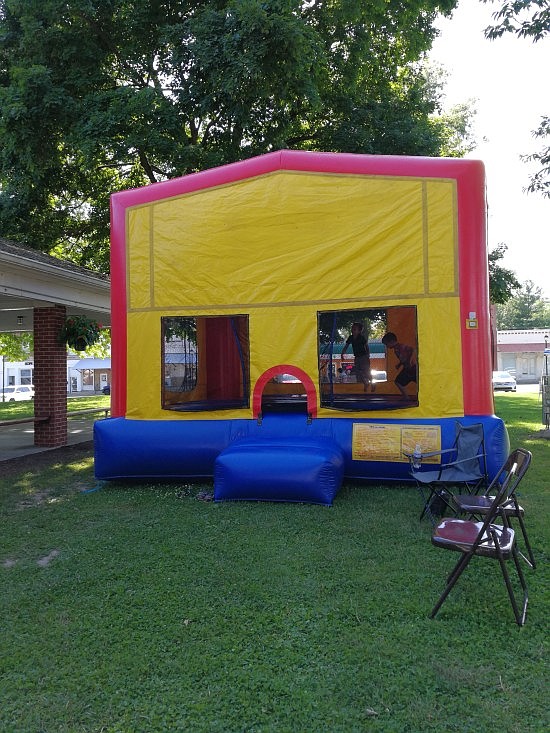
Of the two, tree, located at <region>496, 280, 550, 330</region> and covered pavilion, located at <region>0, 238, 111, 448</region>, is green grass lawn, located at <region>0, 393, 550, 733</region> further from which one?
tree, located at <region>496, 280, 550, 330</region>

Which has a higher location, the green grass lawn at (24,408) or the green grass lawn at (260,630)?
the green grass lawn at (24,408)

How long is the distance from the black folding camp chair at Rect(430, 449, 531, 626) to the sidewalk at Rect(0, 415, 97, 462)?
8541mm

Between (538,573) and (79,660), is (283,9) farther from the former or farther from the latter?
(79,660)

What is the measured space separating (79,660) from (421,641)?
6.32 ft

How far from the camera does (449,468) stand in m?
6.14

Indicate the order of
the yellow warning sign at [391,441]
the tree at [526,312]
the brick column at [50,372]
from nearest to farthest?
the yellow warning sign at [391,441] < the brick column at [50,372] < the tree at [526,312]

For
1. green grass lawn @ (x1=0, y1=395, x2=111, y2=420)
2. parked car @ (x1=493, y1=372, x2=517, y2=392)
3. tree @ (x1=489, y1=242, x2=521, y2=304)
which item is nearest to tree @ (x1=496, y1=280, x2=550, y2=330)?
parked car @ (x1=493, y1=372, x2=517, y2=392)

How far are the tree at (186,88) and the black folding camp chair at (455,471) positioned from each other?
24.0 feet

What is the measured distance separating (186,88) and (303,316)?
6.61 meters

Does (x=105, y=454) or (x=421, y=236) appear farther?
(x=105, y=454)

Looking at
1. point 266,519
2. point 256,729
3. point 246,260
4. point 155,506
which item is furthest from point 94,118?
point 256,729

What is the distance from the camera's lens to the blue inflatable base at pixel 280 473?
6.26m

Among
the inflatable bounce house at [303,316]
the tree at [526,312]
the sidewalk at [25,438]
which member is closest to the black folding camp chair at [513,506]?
the inflatable bounce house at [303,316]

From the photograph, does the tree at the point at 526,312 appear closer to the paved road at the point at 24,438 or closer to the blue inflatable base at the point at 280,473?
the paved road at the point at 24,438
